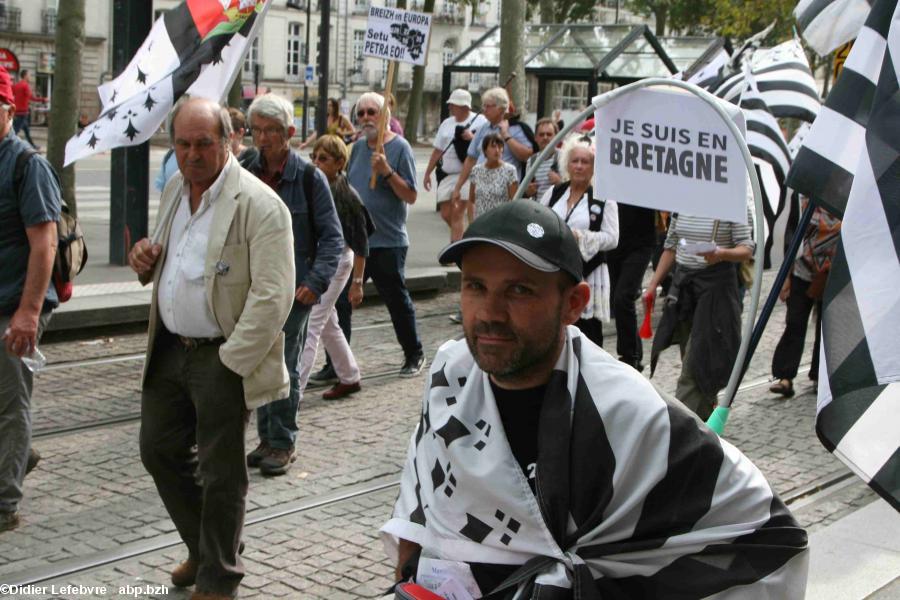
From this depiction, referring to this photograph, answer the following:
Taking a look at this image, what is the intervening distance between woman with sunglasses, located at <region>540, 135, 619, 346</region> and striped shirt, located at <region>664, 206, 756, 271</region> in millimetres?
730

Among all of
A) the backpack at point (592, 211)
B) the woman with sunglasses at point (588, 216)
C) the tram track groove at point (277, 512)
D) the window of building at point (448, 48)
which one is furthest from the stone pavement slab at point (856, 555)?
the window of building at point (448, 48)

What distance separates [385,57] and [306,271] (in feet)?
17.1

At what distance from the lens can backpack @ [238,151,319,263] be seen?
20.8 feet

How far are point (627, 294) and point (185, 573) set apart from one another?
16.1 ft

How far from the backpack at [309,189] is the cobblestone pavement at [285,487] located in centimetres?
114

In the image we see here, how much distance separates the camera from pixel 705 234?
6.94 metres

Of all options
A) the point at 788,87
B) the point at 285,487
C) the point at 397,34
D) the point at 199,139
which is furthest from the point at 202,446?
the point at 397,34

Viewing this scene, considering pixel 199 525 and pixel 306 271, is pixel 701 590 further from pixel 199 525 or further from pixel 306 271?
pixel 306 271

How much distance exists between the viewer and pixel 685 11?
49.7 meters

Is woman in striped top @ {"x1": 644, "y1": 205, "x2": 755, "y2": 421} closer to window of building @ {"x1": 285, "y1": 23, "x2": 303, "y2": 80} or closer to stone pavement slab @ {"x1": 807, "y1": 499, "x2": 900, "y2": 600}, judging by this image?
stone pavement slab @ {"x1": 807, "y1": 499, "x2": 900, "y2": 600}

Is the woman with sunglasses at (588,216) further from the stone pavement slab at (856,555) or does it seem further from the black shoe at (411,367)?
the stone pavement slab at (856,555)

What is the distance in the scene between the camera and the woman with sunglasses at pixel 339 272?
7.30 m

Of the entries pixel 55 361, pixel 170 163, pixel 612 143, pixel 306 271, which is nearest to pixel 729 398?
pixel 612 143

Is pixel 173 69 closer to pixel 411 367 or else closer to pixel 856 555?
pixel 411 367
